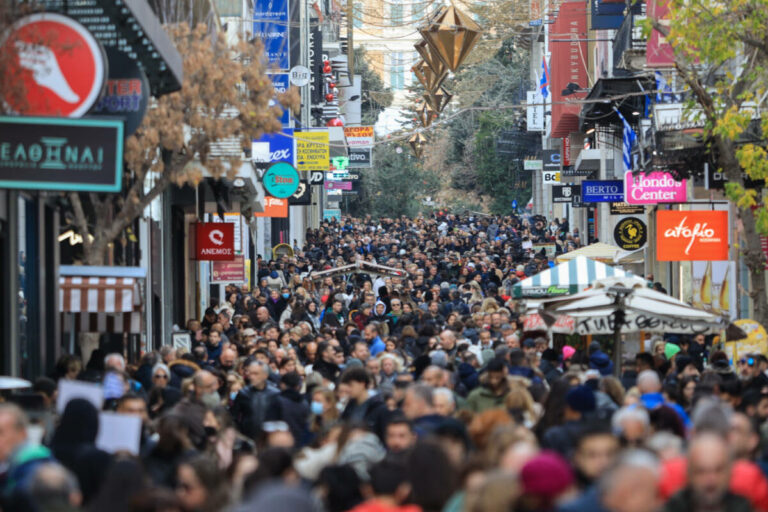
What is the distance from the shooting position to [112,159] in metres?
11.3

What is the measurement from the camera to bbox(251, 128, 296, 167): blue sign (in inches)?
1340

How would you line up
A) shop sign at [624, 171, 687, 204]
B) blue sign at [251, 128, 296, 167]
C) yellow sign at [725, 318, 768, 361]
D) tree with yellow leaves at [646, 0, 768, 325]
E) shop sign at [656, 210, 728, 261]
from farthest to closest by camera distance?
blue sign at [251, 128, 296, 167] → shop sign at [624, 171, 687, 204] → shop sign at [656, 210, 728, 261] → yellow sign at [725, 318, 768, 361] → tree with yellow leaves at [646, 0, 768, 325]

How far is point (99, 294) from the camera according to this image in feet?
51.0

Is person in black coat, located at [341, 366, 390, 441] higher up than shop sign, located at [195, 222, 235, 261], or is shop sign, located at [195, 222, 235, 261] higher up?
shop sign, located at [195, 222, 235, 261]

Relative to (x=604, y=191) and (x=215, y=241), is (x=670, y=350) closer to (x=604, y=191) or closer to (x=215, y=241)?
(x=215, y=241)

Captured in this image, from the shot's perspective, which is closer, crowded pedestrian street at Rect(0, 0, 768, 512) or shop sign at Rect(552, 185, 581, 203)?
crowded pedestrian street at Rect(0, 0, 768, 512)

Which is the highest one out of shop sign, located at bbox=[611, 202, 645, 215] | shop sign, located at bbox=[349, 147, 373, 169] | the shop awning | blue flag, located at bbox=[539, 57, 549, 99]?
blue flag, located at bbox=[539, 57, 549, 99]

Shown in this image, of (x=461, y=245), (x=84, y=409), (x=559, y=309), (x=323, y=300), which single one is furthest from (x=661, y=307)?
(x=461, y=245)

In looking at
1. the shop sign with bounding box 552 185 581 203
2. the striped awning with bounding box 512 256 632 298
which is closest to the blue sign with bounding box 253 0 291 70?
the shop sign with bounding box 552 185 581 203

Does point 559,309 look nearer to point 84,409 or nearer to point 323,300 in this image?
point 84,409

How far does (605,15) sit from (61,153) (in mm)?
27556

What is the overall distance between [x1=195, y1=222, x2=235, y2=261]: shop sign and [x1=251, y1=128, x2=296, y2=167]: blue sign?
510 cm

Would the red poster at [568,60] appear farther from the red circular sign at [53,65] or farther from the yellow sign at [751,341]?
the red circular sign at [53,65]

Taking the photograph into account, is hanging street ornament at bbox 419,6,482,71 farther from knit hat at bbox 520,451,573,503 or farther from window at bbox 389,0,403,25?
knit hat at bbox 520,451,573,503
